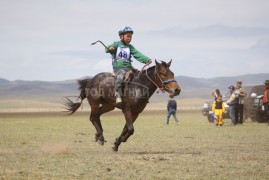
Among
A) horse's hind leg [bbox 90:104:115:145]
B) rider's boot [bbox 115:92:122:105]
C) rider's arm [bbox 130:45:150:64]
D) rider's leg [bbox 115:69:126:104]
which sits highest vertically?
rider's arm [bbox 130:45:150:64]

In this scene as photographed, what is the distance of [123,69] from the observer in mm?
13594

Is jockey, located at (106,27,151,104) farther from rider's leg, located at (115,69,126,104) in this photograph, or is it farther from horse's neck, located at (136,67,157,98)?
horse's neck, located at (136,67,157,98)

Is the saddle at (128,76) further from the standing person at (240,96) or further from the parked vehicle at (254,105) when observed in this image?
the parked vehicle at (254,105)

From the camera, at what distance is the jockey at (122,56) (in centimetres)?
1349

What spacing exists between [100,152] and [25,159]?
8.11ft

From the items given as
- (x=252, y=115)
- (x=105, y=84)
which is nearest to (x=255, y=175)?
(x=105, y=84)

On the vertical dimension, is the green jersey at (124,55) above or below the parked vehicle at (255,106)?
above

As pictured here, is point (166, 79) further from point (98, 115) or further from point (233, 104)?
point (233, 104)

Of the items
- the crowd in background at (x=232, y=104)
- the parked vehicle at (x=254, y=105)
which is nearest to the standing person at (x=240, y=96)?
the crowd in background at (x=232, y=104)

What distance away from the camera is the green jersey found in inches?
534

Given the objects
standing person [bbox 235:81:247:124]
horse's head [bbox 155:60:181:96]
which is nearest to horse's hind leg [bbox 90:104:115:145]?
horse's head [bbox 155:60:181:96]

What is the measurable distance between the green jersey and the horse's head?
388 mm

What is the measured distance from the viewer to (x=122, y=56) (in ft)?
44.6

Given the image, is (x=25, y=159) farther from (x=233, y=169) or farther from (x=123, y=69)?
(x=233, y=169)
